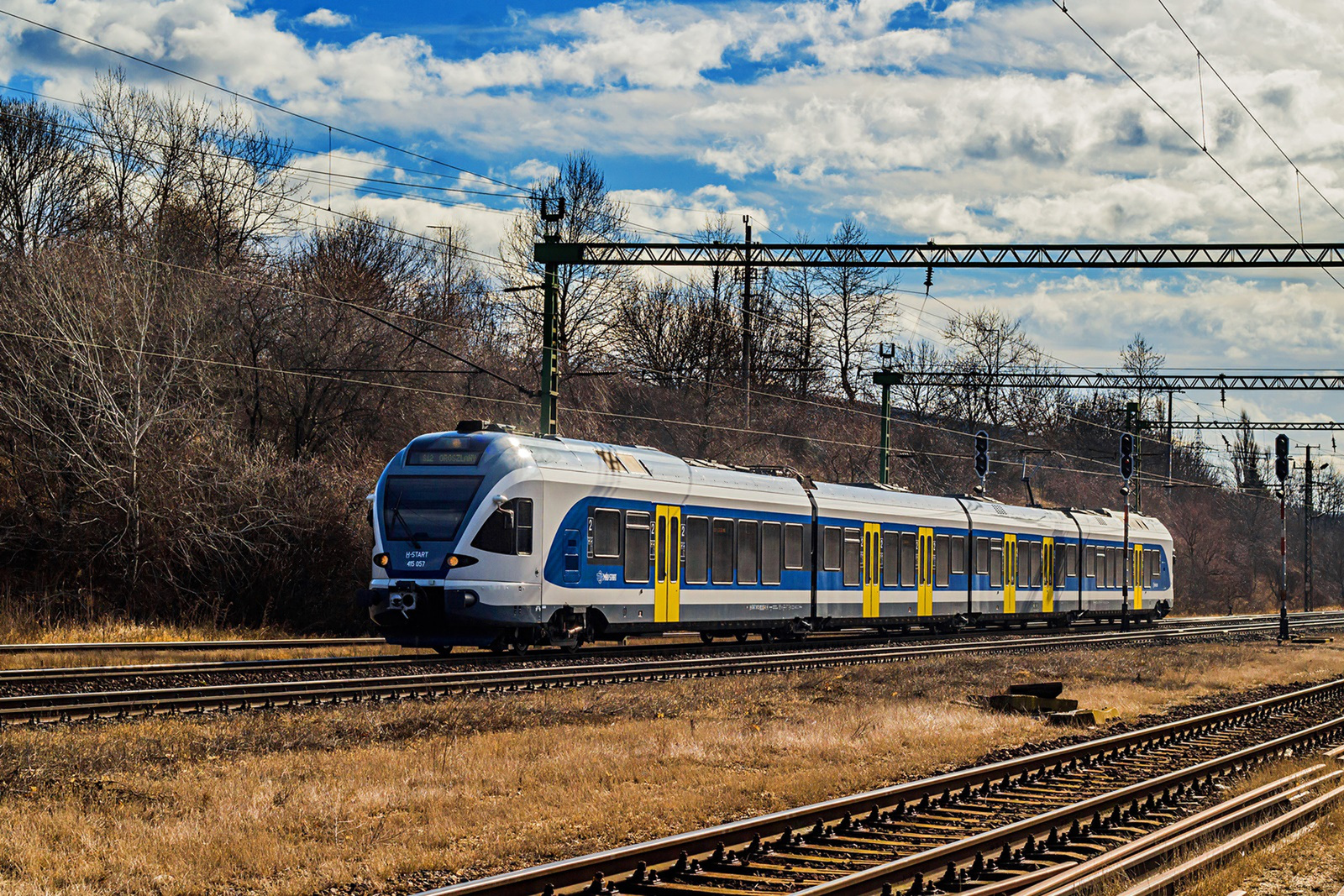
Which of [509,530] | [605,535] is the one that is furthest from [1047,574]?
[509,530]

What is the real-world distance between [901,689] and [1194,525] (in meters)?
65.1

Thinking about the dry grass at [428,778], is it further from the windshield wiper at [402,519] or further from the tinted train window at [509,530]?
the windshield wiper at [402,519]

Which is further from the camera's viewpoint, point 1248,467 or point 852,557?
point 1248,467

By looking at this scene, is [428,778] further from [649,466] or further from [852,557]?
[852,557]

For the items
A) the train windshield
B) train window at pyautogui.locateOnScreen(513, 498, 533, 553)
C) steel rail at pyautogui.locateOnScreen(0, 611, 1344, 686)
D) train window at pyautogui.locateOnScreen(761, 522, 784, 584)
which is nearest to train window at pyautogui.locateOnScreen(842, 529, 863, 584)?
steel rail at pyautogui.locateOnScreen(0, 611, 1344, 686)

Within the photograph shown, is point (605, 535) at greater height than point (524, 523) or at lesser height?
lesser

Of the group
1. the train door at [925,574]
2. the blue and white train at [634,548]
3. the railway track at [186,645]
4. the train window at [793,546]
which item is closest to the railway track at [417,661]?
the blue and white train at [634,548]

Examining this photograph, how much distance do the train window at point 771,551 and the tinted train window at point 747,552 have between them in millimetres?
312

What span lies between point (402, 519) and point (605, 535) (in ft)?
11.3

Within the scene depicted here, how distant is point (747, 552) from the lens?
87.1ft

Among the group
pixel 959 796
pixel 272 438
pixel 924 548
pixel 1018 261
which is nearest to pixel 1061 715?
pixel 959 796

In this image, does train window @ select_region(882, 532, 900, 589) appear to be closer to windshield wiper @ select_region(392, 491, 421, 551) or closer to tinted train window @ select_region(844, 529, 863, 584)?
tinted train window @ select_region(844, 529, 863, 584)

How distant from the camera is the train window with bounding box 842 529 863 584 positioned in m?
30.1

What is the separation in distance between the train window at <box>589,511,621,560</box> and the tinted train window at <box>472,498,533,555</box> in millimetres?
1539
